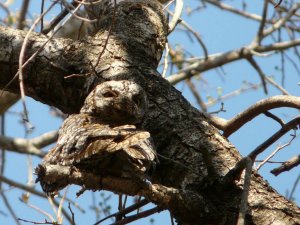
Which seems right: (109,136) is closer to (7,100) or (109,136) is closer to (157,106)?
(157,106)

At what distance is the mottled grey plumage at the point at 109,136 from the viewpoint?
A: 181cm

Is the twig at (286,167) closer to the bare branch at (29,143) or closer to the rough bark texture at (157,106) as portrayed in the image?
the rough bark texture at (157,106)

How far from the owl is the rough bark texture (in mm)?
58

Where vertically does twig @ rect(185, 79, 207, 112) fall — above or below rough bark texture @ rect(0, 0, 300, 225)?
above

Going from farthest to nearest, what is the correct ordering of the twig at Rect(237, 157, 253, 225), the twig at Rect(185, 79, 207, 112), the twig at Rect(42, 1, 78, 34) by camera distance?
the twig at Rect(185, 79, 207, 112) → the twig at Rect(42, 1, 78, 34) → the twig at Rect(237, 157, 253, 225)

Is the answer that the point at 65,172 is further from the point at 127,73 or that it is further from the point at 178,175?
the point at 127,73

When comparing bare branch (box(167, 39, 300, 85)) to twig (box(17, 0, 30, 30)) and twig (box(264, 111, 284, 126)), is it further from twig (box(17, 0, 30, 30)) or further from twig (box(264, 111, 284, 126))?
twig (box(264, 111, 284, 126))

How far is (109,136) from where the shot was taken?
1885mm

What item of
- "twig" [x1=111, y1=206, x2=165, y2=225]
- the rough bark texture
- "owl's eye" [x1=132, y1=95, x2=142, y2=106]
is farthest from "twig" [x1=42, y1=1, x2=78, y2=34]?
"twig" [x1=111, y1=206, x2=165, y2=225]

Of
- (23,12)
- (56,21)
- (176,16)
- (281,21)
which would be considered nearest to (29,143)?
(23,12)

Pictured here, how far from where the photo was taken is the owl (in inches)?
71.2

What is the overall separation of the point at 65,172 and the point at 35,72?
0.88 m

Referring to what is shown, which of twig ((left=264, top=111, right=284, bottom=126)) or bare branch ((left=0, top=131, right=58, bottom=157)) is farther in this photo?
bare branch ((left=0, top=131, right=58, bottom=157))

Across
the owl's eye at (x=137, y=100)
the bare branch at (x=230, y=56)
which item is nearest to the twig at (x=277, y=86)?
the bare branch at (x=230, y=56)
